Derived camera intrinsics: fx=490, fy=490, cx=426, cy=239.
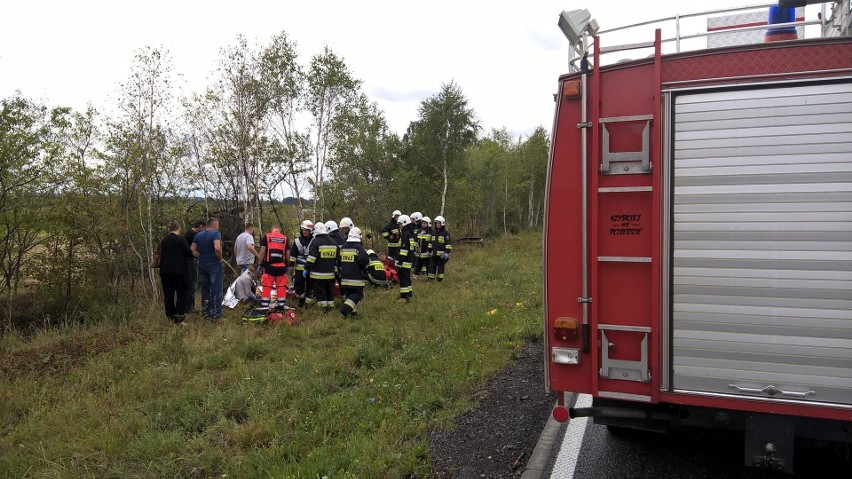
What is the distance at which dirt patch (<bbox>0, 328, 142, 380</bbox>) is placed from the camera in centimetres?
663

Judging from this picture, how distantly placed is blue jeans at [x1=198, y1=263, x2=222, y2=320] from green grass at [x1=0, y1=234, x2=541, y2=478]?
1.37ft

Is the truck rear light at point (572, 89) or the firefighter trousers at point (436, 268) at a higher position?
the truck rear light at point (572, 89)

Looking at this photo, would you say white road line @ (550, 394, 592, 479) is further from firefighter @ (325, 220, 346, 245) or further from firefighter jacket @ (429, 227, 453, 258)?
firefighter jacket @ (429, 227, 453, 258)

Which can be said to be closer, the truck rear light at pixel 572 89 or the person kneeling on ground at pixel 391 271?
the truck rear light at pixel 572 89

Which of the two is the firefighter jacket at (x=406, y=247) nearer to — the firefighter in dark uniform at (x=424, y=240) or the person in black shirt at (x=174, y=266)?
the firefighter in dark uniform at (x=424, y=240)

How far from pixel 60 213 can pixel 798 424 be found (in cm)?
1327

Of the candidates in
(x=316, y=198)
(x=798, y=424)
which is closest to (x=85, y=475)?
(x=798, y=424)

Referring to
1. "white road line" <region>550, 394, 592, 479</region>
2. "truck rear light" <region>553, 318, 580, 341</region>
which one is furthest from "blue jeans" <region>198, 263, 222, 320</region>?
"truck rear light" <region>553, 318, 580, 341</region>

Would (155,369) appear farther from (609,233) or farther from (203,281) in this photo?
(609,233)

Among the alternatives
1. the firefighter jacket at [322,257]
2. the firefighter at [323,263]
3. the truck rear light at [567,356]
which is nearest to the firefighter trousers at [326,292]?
the firefighter at [323,263]

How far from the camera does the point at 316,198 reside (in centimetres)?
1975

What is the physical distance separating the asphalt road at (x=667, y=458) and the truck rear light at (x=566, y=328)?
1120 mm

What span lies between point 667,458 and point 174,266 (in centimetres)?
787

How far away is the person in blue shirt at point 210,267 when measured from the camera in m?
8.99
